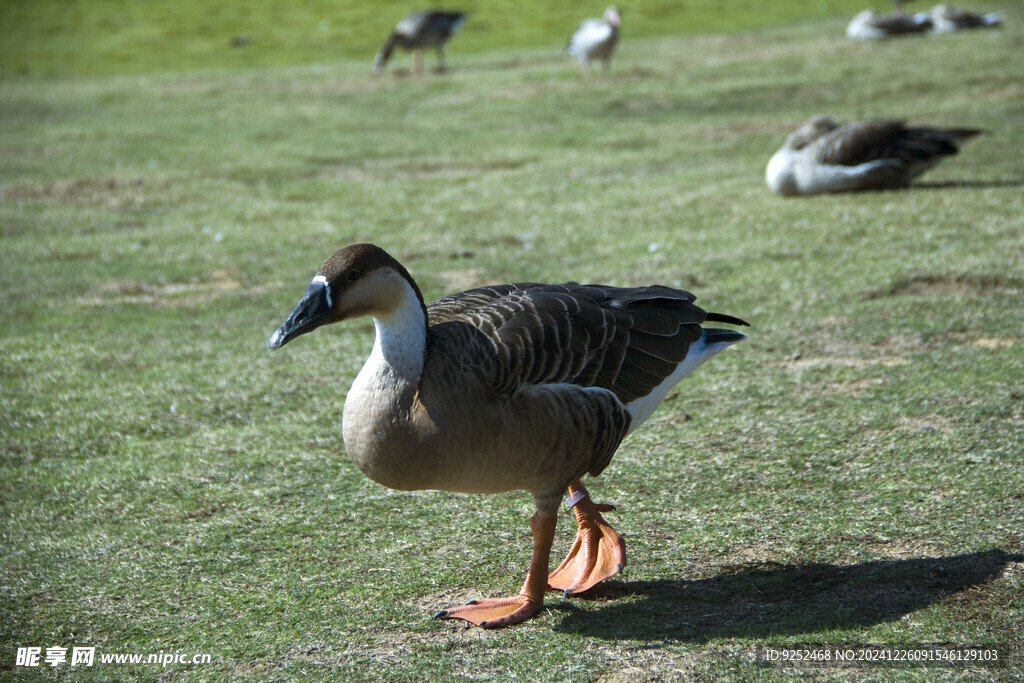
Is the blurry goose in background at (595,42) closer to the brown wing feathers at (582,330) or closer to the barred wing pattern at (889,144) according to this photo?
the barred wing pattern at (889,144)

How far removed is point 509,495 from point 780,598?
1.45 meters

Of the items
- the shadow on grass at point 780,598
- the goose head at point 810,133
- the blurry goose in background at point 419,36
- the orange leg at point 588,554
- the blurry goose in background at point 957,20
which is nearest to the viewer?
the shadow on grass at point 780,598

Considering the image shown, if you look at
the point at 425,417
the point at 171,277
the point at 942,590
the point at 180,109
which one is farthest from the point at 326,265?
the point at 180,109

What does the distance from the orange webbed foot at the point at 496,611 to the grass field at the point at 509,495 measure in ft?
0.20

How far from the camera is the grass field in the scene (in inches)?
136

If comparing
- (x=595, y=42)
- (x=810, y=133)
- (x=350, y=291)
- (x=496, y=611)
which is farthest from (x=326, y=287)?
(x=595, y=42)

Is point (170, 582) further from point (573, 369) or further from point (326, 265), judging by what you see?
point (573, 369)

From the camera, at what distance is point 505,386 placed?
3367mm

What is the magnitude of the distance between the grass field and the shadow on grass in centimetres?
1

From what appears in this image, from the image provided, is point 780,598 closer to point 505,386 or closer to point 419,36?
point 505,386

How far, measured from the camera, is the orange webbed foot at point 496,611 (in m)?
3.47

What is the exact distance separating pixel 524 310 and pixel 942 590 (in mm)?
1805

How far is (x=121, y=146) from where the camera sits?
1281 centimetres

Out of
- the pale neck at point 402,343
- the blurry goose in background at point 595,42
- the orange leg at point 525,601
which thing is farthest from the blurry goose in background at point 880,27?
the pale neck at point 402,343
